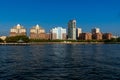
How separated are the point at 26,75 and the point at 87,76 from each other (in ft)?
22.8

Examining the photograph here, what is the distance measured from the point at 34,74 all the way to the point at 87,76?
20.5 ft

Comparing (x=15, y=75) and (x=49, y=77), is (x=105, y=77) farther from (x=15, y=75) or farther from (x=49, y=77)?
(x=15, y=75)

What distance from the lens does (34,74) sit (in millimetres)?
30609

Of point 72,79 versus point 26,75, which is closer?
point 72,79

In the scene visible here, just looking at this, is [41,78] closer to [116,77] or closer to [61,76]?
[61,76]

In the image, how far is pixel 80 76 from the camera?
2898cm

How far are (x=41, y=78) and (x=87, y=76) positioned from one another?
202 inches

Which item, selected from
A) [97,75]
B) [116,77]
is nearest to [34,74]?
[97,75]

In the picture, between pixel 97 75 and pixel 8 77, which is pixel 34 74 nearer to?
pixel 8 77

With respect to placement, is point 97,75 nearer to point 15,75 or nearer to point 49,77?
point 49,77

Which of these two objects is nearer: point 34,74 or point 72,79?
point 72,79

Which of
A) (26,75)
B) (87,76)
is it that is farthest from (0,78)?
(87,76)

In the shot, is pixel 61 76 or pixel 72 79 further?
pixel 61 76

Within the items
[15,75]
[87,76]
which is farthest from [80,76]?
[15,75]
